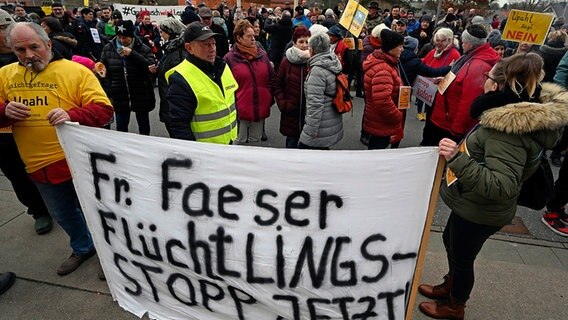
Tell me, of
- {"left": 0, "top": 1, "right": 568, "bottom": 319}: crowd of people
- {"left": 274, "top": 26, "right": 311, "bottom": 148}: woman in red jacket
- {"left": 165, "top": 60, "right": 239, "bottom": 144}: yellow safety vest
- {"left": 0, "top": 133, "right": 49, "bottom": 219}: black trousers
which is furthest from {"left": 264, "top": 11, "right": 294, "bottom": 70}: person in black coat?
{"left": 0, "top": 133, "right": 49, "bottom": 219}: black trousers

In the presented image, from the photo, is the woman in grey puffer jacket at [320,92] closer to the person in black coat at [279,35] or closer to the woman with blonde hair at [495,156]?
the woman with blonde hair at [495,156]

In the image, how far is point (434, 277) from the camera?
279cm

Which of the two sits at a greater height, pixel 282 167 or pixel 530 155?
pixel 530 155

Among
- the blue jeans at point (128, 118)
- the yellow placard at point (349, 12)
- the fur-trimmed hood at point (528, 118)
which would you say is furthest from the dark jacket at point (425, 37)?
the fur-trimmed hood at point (528, 118)

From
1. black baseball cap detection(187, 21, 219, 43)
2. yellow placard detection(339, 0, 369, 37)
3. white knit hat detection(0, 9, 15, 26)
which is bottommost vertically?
white knit hat detection(0, 9, 15, 26)

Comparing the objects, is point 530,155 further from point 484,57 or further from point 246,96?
point 246,96

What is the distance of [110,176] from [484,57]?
11.6ft

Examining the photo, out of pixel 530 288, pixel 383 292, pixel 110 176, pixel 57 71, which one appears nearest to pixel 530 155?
pixel 383 292

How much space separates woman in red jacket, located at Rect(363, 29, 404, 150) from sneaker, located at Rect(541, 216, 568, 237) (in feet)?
5.58

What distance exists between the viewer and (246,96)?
4.08m

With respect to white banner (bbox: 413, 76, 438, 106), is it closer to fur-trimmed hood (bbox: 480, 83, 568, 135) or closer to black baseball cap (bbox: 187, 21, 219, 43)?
fur-trimmed hood (bbox: 480, 83, 568, 135)

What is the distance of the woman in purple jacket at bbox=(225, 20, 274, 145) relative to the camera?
3840mm

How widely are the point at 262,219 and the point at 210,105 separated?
3.86ft

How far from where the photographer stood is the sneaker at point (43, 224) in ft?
10.7
